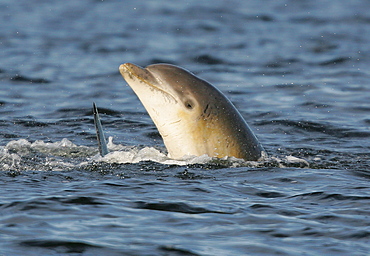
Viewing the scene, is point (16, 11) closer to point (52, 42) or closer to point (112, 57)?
point (52, 42)

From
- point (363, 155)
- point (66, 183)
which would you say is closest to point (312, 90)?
point (363, 155)

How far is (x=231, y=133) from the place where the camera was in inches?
395

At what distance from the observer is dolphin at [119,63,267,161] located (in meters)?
9.88

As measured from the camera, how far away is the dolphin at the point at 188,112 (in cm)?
988

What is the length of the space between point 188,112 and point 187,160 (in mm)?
682

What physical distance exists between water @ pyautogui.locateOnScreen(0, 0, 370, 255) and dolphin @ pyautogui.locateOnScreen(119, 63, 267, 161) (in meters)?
0.24

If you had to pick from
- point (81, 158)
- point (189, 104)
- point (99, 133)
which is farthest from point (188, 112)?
point (81, 158)

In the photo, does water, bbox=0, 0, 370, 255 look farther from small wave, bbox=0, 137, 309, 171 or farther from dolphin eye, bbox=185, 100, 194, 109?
dolphin eye, bbox=185, 100, 194, 109

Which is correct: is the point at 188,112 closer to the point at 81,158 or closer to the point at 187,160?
the point at 187,160

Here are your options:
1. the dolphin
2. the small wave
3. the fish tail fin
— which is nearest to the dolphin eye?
the dolphin

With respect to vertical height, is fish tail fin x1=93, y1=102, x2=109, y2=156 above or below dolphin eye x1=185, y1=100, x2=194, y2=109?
below

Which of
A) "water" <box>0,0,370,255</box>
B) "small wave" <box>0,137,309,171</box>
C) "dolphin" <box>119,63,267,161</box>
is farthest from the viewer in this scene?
"small wave" <box>0,137,309,171</box>

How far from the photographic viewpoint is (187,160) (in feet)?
33.1

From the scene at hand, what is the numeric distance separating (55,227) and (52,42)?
2218 centimetres
